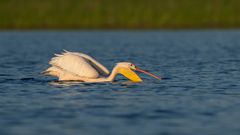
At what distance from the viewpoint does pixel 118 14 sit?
94.3m

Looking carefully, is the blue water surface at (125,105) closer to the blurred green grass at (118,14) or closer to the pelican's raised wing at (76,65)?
the pelican's raised wing at (76,65)

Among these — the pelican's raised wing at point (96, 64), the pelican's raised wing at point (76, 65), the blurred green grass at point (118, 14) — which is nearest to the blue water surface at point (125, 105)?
the pelican's raised wing at point (76, 65)

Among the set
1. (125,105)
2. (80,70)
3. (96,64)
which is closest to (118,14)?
(96,64)

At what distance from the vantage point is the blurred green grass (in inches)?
3410

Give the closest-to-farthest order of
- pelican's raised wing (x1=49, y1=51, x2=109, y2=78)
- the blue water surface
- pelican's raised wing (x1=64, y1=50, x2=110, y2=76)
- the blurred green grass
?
the blue water surface < pelican's raised wing (x1=49, y1=51, x2=109, y2=78) < pelican's raised wing (x1=64, y1=50, x2=110, y2=76) < the blurred green grass

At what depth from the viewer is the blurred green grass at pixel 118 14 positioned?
284 ft

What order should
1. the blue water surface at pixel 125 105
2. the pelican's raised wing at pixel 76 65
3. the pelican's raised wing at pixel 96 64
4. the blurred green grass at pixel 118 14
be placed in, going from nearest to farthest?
1. the blue water surface at pixel 125 105
2. the pelican's raised wing at pixel 76 65
3. the pelican's raised wing at pixel 96 64
4. the blurred green grass at pixel 118 14

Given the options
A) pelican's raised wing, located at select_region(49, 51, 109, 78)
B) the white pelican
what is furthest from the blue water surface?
pelican's raised wing, located at select_region(49, 51, 109, 78)

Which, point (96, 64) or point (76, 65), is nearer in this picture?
point (76, 65)

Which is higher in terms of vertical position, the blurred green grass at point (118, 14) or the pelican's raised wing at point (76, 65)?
the pelican's raised wing at point (76, 65)

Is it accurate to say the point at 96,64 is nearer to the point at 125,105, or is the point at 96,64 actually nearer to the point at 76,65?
the point at 76,65

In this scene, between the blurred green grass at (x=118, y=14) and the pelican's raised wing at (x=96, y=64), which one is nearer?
the pelican's raised wing at (x=96, y=64)

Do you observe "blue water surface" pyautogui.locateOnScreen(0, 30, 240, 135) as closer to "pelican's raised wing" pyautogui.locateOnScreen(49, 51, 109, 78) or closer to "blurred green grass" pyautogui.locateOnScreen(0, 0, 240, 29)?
"pelican's raised wing" pyautogui.locateOnScreen(49, 51, 109, 78)

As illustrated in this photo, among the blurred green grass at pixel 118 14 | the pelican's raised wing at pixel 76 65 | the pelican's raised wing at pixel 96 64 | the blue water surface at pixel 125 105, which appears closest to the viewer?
the blue water surface at pixel 125 105
